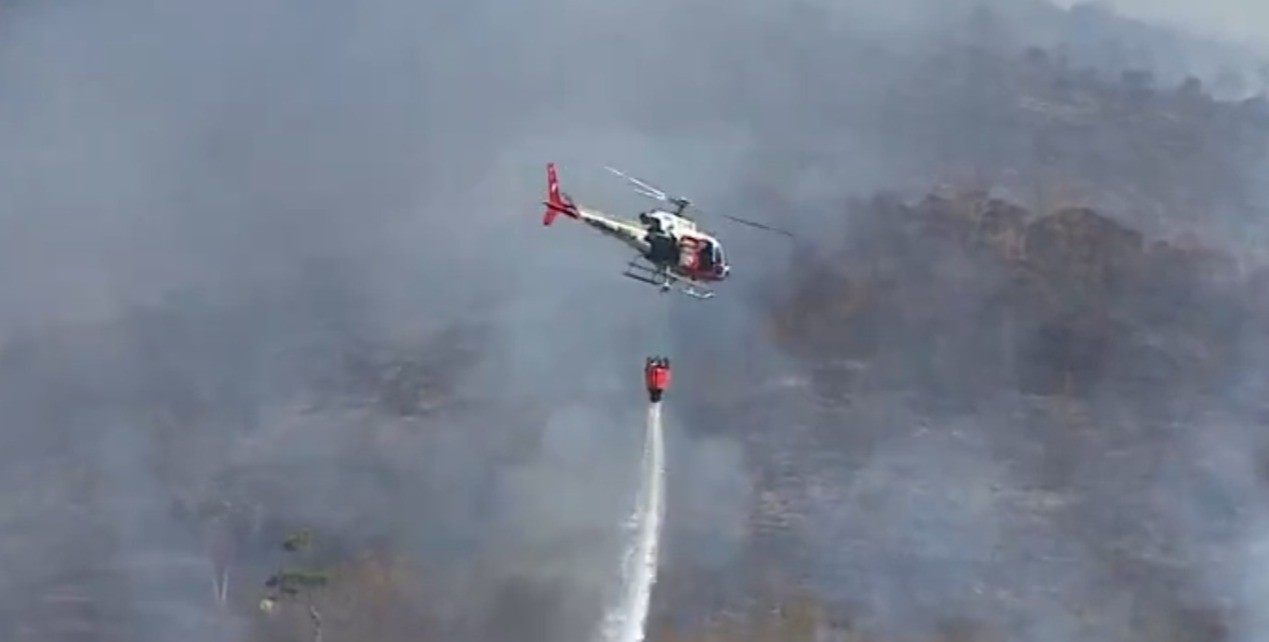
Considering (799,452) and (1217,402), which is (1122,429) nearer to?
(1217,402)

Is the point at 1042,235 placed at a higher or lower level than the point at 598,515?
higher

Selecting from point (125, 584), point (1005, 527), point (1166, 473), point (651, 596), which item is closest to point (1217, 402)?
point (1166, 473)

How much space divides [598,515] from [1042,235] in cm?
1883

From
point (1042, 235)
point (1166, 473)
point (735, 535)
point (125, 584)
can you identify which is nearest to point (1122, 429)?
point (1166, 473)

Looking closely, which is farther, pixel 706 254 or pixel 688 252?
pixel 706 254

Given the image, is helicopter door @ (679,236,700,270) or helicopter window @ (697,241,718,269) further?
helicopter window @ (697,241,718,269)

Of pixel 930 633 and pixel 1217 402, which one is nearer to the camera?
pixel 930 633

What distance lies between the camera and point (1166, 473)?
239 feet

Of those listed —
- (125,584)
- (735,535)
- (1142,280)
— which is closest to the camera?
(125,584)

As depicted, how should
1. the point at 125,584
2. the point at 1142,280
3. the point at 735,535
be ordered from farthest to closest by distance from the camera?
1. the point at 1142,280
2. the point at 735,535
3. the point at 125,584

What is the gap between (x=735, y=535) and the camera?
70.9m

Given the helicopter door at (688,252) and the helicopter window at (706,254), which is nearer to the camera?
the helicopter door at (688,252)

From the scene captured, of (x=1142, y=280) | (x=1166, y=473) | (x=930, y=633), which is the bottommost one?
(x=930, y=633)

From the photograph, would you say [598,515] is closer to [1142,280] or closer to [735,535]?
[735,535]
